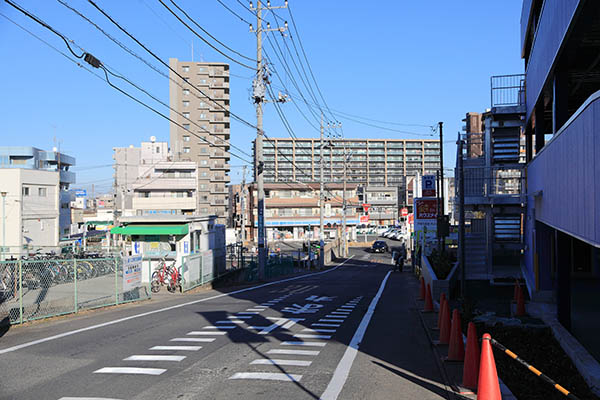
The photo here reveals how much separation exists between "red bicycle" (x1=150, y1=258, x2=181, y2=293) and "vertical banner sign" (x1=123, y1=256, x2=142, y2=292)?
10.4ft

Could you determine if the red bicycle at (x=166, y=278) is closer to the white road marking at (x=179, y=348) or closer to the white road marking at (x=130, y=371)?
the white road marking at (x=179, y=348)

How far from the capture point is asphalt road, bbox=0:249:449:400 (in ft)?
22.7

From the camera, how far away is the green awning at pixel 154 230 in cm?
2352

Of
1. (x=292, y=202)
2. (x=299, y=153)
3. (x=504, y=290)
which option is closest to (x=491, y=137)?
→ (x=504, y=290)

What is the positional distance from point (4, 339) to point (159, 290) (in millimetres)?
10771

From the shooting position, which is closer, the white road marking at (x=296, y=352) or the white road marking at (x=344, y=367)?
the white road marking at (x=344, y=367)

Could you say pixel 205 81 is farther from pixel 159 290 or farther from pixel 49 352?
pixel 49 352

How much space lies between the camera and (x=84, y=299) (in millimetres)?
15141

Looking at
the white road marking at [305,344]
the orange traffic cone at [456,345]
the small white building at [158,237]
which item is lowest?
the white road marking at [305,344]

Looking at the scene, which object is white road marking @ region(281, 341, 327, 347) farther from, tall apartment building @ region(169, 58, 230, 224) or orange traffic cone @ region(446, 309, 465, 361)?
tall apartment building @ region(169, 58, 230, 224)

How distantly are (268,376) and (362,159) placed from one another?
121 metres

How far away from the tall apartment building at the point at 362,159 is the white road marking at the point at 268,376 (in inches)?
4580

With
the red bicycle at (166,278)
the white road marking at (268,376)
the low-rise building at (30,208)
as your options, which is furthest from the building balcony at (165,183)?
the white road marking at (268,376)

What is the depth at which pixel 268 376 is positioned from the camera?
24.7ft
